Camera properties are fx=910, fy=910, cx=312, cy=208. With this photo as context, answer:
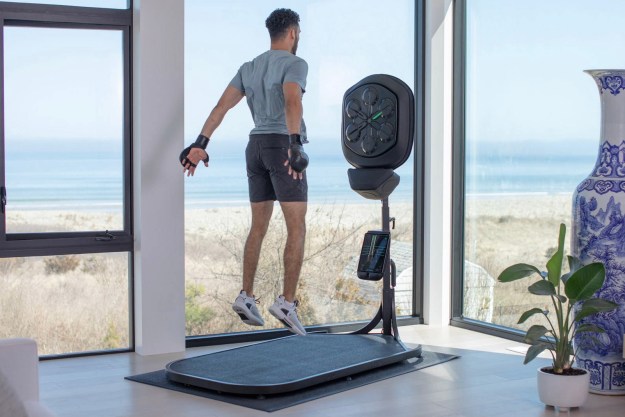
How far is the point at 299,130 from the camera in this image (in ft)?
16.6

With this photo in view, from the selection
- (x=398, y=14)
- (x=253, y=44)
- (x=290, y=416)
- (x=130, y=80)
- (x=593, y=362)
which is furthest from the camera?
(x=398, y=14)

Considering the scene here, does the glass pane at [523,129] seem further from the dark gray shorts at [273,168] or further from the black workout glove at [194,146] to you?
the black workout glove at [194,146]

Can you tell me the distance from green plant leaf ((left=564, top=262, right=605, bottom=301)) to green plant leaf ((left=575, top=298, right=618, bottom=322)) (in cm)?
6

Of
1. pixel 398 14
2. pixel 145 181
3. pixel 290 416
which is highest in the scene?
pixel 398 14

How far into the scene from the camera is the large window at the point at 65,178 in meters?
5.09

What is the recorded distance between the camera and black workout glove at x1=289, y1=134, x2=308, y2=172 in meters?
5.00

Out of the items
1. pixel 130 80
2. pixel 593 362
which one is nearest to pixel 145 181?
pixel 130 80

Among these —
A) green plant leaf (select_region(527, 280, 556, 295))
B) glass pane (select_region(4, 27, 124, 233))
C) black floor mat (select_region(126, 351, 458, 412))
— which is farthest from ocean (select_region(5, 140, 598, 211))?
green plant leaf (select_region(527, 280, 556, 295))

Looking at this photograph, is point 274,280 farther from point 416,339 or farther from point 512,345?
point 512,345

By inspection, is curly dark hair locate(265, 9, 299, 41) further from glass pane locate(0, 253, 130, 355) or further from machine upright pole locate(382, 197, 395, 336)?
glass pane locate(0, 253, 130, 355)

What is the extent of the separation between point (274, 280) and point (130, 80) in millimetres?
1544

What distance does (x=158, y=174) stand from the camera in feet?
17.4

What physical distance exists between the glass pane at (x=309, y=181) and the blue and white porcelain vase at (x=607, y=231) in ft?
6.35

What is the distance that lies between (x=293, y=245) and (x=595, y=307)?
5.93 feet
